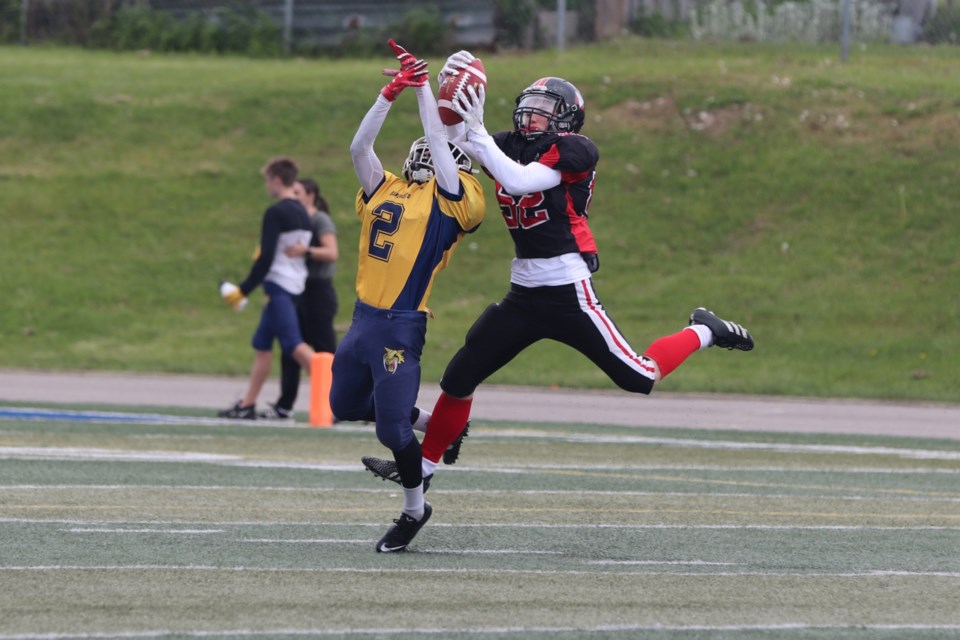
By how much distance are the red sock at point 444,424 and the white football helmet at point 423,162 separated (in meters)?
1.05

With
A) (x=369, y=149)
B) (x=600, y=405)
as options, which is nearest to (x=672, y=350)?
(x=369, y=149)

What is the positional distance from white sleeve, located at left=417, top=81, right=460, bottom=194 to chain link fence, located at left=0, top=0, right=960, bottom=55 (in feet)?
54.4

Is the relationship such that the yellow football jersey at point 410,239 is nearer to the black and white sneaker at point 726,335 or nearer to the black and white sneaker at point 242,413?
the black and white sneaker at point 726,335

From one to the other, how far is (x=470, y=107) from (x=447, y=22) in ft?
63.2

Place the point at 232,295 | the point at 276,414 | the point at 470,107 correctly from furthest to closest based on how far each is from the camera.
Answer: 1. the point at 276,414
2. the point at 232,295
3. the point at 470,107

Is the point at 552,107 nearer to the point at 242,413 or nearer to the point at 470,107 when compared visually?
the point at 470,107

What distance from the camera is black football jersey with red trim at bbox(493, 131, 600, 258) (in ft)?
22.5

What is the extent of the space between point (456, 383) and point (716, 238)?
42.6 feet

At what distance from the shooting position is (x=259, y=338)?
12898mm

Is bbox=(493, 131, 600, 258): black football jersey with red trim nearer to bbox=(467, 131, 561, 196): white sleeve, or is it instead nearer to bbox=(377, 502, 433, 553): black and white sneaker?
bbox=(467, 131, 561, 196): white sleeve

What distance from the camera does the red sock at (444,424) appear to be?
23.8 ft

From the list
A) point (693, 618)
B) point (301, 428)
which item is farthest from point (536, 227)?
point (301, 428)

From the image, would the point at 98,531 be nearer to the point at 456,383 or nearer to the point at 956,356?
the point at 456,383

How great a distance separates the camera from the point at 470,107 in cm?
660
